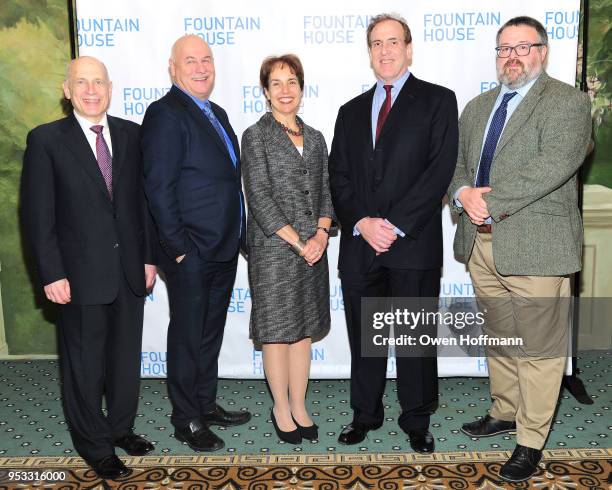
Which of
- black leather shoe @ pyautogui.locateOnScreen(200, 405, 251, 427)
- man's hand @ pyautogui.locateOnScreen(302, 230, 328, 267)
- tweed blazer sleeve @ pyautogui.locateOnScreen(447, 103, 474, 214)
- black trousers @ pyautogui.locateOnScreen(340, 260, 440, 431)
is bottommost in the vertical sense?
black leather shoe @ pyautogui.locateOnScreen(200, 405, 251, 427)

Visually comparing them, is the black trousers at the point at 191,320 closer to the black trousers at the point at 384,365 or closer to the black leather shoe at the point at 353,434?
the black trousers at the point at 384,365

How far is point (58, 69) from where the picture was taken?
4.58 m

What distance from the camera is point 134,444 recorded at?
3.38 metres

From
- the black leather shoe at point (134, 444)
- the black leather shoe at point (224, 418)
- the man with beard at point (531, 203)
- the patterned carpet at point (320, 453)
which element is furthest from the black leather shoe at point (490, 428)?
the black leather shoe at point (134, 444)

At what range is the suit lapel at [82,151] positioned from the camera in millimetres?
2941

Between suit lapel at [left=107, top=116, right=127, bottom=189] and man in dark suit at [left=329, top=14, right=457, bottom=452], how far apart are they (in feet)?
3.60

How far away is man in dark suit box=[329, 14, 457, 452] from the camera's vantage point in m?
3.12

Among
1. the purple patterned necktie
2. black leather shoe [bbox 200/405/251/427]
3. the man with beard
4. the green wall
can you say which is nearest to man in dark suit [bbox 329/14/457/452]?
the man with beard

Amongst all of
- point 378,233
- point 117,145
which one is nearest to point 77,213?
point 117,145

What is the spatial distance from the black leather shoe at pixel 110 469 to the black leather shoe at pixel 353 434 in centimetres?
115

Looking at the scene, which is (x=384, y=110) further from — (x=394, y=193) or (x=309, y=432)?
(x=309, y=432)

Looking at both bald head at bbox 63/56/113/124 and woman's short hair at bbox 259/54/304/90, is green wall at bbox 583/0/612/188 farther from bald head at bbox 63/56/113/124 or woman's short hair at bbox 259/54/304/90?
bald head at bbox 63/56/113/124

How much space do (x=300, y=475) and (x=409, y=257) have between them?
1.23 m

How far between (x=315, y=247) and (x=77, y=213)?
1186 millimetres
